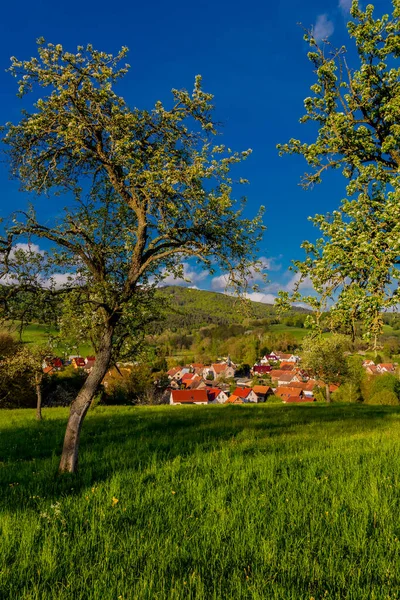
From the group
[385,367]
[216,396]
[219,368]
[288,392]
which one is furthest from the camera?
[219,368]

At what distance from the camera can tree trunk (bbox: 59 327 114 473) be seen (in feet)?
28.9

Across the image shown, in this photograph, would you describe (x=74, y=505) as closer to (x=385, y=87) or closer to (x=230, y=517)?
(x=230, y=517)

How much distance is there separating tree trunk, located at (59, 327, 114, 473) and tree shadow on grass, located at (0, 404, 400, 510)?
37cm

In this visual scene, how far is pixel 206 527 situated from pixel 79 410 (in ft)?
16.6

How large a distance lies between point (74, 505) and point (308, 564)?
4253 millimetres

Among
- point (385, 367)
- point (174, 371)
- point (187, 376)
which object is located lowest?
point (187, 376)

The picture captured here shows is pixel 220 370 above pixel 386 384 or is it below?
below

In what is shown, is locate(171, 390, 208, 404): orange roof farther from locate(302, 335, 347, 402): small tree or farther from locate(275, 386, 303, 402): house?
locate(302, 335, 347, 402): small tree

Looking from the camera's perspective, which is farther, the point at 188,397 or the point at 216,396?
the point at 216,396

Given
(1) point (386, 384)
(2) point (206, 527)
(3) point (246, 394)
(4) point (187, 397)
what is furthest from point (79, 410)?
(3) point (246, 394)

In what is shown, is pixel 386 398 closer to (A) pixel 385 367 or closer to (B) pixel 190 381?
(B) pixel 190 381

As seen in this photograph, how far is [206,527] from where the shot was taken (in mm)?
5293

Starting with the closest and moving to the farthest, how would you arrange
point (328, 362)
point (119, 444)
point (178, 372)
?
point (119, 444) < point (328, 362) < point (178, 372)

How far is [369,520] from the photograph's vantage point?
18.1ft
